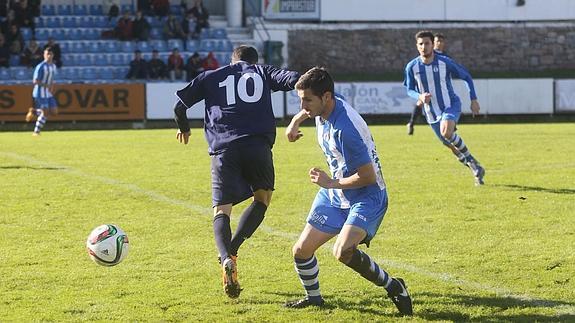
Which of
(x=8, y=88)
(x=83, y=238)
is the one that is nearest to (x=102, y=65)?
(x=8, y=88)

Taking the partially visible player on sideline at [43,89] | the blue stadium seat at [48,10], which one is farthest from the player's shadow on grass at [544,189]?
the blue stadium seat at [48,10]

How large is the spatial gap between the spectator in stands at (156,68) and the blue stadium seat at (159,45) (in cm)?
237

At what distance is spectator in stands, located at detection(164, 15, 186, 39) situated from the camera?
35219 millimetres

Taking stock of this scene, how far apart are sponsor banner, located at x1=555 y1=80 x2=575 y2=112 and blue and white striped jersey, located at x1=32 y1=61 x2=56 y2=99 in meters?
16.0

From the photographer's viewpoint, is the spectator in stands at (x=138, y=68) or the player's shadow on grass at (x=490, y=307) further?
the spectator in stands at (x=138, y=68)

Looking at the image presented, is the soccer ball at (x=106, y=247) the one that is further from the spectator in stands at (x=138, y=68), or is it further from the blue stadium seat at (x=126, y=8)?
the blue stadium seat at (x=126, y=8)

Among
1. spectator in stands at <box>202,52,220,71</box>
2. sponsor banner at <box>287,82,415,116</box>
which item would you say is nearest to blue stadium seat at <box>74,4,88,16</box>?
spectator in stands at <box>202,52,220,71</box>

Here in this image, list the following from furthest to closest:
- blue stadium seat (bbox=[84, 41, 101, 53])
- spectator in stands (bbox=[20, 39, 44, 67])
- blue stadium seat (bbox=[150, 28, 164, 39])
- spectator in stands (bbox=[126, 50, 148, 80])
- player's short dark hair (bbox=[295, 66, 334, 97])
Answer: blue stadium seat (bbox=[150, 28, 164, 39]), blue stadium seat (bbox=[84, 41, 101, 53]), spectator in stands (bbox=[126, 50, 148, 80]), spectator in stands (bbox=[20, 39, 44, 67]), player's short dark hair (bbox=[295, 66, 334, 97])

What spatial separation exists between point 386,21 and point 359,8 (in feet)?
4.15

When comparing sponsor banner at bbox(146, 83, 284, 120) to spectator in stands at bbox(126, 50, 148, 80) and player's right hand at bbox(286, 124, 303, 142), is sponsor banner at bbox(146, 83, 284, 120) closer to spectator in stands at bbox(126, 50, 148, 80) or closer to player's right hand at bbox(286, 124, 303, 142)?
spectator in stands at bbox(126, 50, 148, 80)

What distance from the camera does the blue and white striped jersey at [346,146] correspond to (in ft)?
21.3

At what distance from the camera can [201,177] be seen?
1527cm

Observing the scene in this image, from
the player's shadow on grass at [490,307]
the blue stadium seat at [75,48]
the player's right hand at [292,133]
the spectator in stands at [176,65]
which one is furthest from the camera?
the blue stadium seat at [75,48]

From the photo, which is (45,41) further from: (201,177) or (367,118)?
(201,177)
